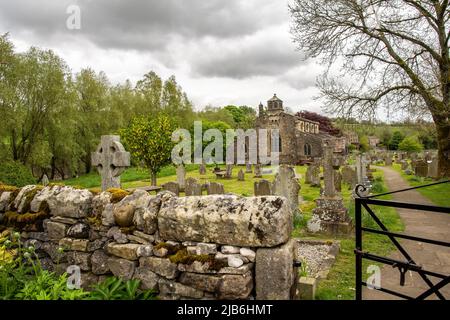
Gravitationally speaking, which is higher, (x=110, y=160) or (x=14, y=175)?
(x=110, y=160)

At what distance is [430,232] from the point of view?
825 cm

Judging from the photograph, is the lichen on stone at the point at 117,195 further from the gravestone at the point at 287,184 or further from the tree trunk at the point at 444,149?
the tree trunk at the point at 444,149

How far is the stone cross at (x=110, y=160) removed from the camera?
746 cm

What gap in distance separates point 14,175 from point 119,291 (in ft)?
46.8

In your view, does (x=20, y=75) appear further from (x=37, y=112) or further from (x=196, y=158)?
(x=196, y=158)

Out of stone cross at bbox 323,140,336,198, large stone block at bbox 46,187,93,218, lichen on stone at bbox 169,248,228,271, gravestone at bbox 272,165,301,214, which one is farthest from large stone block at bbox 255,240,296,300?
gravestone at bbox 272,165,301,214

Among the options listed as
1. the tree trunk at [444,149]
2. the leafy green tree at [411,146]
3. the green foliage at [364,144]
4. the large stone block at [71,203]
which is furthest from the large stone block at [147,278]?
the green foliage at [364,144]

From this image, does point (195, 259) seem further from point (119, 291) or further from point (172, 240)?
point (119, 291)

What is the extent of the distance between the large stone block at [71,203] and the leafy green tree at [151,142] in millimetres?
14532

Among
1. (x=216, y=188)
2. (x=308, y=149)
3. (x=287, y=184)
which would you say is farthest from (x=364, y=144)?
(x=287, y=184)

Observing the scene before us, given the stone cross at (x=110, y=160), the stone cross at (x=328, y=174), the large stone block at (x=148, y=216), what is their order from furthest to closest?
the stone cross at (x=328, y=174), the stone cross at (x=110, y=160), the large stone block at (x=148, y=216)

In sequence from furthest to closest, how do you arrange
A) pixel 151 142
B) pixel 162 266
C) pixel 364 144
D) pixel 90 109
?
pixel 364 144, pixel 90 109, pixel 151 142, pixel 162 266

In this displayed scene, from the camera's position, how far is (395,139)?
67.2 m

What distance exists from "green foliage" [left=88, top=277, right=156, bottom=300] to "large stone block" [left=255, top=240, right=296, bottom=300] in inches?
42.8
